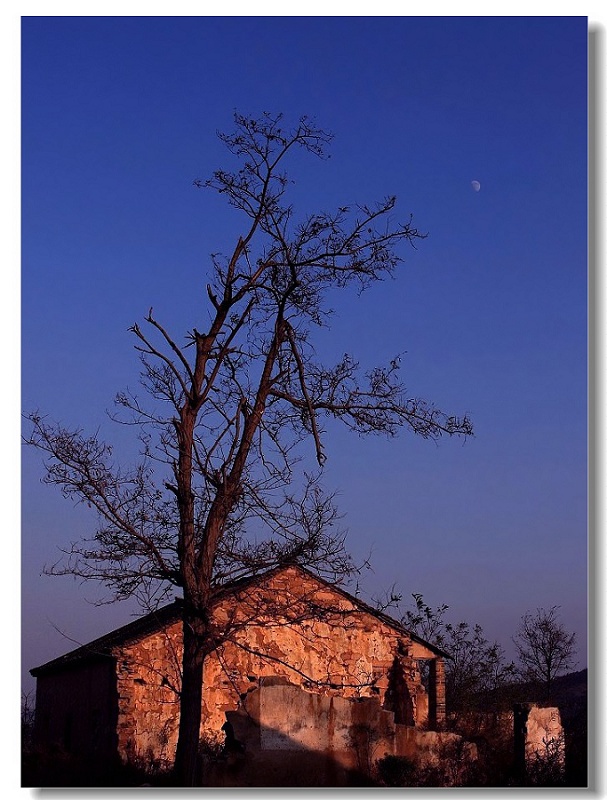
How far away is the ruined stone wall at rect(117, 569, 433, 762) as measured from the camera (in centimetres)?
1755

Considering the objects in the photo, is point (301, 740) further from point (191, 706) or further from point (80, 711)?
point (80, 711)

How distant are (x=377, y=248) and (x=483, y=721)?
11.9 m

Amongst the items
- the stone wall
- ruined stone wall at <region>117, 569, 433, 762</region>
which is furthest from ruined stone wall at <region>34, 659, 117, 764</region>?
the stone wall

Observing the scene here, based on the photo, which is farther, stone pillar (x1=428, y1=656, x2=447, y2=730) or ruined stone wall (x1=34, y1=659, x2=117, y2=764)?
stone pillar (x1=428, y1=656, x2=447, y2=730)

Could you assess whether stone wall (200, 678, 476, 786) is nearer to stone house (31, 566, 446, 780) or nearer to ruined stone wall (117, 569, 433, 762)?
stone house (31, 566, 446, 780)

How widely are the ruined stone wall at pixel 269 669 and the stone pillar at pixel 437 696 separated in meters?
0.41

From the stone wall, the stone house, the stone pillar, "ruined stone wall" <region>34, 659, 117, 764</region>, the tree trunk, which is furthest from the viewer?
the stone pillar

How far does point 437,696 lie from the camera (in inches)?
802

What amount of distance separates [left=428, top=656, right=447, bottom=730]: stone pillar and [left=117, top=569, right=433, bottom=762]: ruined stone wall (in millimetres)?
408

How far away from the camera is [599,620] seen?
8609mm

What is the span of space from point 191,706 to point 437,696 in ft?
35.7

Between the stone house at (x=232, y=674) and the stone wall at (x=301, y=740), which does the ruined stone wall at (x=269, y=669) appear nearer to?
the stone house at (x=232, y=674)

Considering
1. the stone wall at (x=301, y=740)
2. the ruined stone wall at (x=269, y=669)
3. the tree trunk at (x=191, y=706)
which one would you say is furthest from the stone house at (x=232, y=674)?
the tree trunk at (x=191, y=706)
